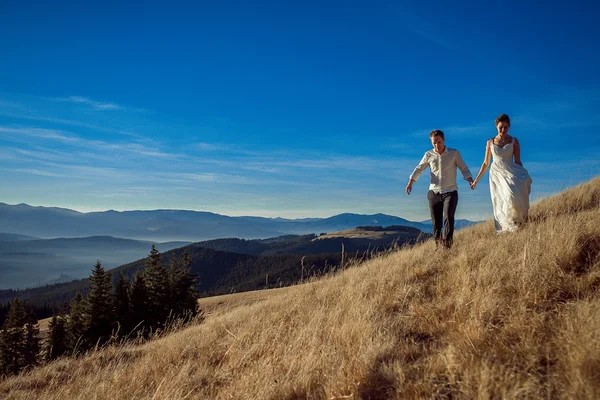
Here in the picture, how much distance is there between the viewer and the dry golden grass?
266 cm

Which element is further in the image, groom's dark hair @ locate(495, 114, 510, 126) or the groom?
groom's dark hair @ locate(495, 114, 510, 126)

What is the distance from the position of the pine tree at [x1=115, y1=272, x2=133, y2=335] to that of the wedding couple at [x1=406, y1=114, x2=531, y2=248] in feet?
121

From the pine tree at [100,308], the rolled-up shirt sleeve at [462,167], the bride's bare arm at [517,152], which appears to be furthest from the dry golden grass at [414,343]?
the pine tree at [100,308]

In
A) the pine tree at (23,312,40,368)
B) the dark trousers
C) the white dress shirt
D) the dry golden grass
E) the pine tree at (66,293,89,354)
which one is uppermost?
the white dress shirt

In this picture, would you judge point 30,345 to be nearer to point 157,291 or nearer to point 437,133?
point 157,291

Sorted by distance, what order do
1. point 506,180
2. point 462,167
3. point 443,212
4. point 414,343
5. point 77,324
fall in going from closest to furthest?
point 414,343 → point 462,167 → point 443,212 → point 506,180 → point 77,324

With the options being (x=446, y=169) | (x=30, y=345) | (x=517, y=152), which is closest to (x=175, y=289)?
(x=30, y=345)

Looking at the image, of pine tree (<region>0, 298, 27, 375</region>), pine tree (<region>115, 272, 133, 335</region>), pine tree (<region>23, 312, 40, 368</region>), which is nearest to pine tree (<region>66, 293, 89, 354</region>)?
pine tree (<region>115, 272, 133, 335</region>)

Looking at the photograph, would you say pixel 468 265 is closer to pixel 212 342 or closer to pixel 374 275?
pixel 374 275

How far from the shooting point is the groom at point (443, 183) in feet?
23.7

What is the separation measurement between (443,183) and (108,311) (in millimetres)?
37293

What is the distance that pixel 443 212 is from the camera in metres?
7.48

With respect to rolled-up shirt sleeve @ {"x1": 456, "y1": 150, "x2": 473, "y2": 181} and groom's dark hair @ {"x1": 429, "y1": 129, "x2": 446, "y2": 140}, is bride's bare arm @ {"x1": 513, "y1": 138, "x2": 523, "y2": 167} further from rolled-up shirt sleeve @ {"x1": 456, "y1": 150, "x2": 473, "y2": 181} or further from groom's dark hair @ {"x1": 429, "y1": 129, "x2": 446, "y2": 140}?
groom's dark hair @ {"x1": 429, "y1": 129, "x2": 446, "y2": 140}

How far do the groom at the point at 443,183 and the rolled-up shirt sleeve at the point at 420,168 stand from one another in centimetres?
3
